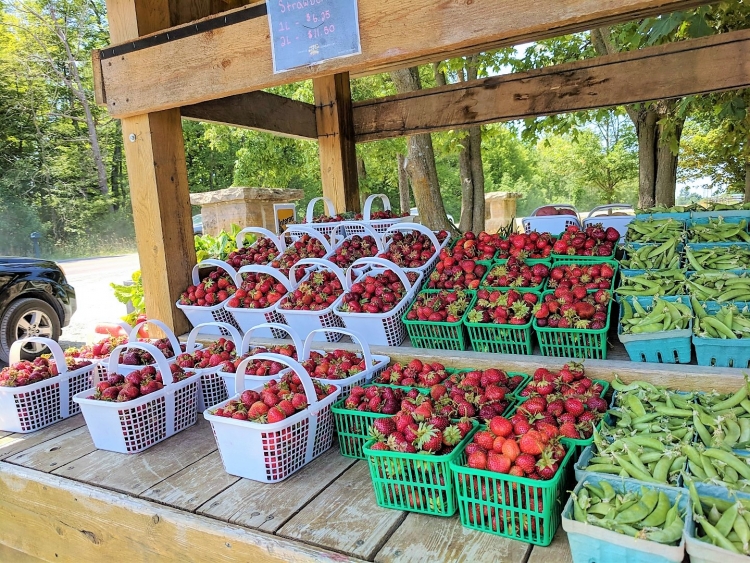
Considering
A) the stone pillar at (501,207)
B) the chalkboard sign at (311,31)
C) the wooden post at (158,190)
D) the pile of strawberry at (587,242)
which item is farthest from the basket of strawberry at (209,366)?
the stone pillar at (501,207)

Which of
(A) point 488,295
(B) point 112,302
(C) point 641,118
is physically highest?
(C) point 641,118

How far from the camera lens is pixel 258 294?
3850 millimetres

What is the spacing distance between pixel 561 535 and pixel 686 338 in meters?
1.25

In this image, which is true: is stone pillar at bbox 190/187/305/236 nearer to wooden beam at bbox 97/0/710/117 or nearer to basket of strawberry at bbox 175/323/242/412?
wooden beam at bbox 97/0/710/117

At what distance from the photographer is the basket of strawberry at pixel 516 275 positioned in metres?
3.31

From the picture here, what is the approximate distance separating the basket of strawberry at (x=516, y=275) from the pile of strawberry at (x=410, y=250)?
57cm

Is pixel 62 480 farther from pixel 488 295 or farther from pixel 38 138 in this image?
pixel 38 138

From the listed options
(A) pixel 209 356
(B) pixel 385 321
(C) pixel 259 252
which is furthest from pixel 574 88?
(A) pixel 209 356

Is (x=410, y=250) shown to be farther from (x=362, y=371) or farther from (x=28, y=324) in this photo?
(x=28, y=324)

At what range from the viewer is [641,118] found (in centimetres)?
782

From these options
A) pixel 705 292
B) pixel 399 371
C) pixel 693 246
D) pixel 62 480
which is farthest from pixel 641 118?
pixel 62 480

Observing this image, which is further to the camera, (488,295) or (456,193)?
(456,193)

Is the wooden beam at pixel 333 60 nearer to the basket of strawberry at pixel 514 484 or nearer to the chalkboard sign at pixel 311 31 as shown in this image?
the chalkboard sign at pixel 311 31

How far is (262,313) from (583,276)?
2079mm
